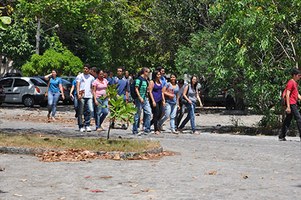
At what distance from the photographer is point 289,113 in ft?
59.2

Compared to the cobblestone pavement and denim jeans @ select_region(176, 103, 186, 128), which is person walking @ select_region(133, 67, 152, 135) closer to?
denim jeans @ select_region(176, 103, 186, 128)

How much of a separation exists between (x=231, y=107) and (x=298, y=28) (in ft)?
59.1

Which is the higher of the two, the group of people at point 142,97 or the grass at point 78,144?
the group of people at point 142,97

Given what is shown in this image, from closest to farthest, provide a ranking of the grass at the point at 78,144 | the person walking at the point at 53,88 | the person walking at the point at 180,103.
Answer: the grass at the point at 78,144 → the person walking at the point at 180,103 → the person walking at the point at 53,88

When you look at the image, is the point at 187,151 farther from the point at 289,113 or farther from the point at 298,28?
the point at 298,28

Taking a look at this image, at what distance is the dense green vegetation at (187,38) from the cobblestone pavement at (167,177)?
19.1 ft

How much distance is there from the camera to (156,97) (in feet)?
66.1

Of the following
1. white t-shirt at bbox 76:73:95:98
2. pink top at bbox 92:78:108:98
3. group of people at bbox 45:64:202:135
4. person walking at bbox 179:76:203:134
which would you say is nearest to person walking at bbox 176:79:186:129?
group of people at bbox 45:64:202:135

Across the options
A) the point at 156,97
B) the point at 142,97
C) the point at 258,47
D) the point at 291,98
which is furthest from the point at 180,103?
the point at 291,98

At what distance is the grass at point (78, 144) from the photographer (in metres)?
13.9

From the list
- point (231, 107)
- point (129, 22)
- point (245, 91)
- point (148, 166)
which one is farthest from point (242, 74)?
point (129, 22)

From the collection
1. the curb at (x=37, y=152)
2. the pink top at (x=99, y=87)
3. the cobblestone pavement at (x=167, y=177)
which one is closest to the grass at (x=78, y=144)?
the curb at (x=37, y=152)

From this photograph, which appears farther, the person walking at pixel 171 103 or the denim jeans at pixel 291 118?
the person walking at pixel 171 103

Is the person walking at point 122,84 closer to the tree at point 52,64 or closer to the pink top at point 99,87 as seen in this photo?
the pink top at point 99,87
